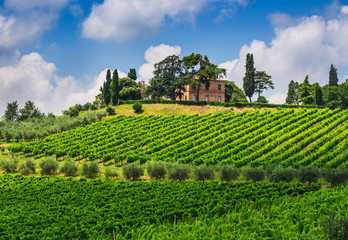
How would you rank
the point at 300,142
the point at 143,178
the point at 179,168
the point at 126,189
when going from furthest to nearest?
the point at 300,142
the point at 143,178
the point at 179,168
the point at 126,189

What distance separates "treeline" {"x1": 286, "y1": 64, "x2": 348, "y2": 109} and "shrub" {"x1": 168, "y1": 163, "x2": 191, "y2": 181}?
54.8 m

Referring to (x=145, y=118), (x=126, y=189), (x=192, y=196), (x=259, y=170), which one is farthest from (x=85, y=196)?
(x=145, y=118)

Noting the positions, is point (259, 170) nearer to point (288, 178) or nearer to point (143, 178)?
point (288, 178)

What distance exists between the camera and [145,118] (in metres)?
59.4

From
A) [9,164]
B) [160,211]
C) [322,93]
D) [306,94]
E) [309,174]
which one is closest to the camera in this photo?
[160,211]

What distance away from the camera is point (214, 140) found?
4350 centimetres

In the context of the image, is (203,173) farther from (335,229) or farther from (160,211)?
(335,229)

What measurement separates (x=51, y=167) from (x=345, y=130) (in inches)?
1775

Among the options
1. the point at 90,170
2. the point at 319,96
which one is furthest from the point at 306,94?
the point at 90,170

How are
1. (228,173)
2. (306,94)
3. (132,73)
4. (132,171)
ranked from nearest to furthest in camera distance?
(228,173) → (132,171) → (306,94) → (132,73)

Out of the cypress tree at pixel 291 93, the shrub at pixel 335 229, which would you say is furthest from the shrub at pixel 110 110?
the cypress tree at pixel 291 93

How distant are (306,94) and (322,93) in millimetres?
8316

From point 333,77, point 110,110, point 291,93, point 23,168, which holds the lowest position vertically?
point 23,168

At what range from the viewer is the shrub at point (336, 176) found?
23.9 metres
